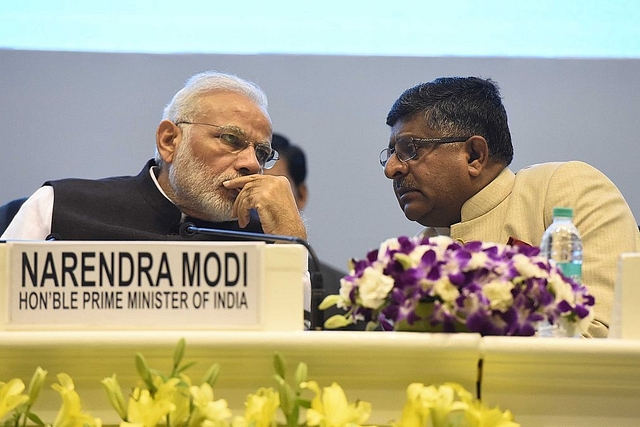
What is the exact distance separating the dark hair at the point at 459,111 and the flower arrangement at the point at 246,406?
6.50ft

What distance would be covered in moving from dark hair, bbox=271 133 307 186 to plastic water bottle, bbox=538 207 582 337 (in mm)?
1926

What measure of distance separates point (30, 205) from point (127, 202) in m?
0.31

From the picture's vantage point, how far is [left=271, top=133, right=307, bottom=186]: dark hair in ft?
12.6

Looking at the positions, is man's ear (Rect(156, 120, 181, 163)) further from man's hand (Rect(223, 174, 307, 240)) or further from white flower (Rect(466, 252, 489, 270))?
white flower (Rect(466, 252, 489, 270))

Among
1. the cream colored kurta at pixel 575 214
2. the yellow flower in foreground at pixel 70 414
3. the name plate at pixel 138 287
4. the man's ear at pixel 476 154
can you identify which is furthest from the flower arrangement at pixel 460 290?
the man's ear at pixel 476 154

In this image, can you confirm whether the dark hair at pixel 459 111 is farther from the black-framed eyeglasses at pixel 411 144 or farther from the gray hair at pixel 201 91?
the gray hair at pixel 201 91

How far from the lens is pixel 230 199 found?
3.13m

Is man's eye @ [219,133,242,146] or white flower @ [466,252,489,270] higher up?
man's eye @ [219,133,242,146]

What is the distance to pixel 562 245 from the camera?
195 cm

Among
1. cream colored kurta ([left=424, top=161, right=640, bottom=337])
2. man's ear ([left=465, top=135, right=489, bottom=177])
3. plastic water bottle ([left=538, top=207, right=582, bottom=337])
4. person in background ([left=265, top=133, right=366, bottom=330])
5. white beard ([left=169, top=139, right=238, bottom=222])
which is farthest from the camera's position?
person in background ([left=265, top=133, right=366, bottom=330])

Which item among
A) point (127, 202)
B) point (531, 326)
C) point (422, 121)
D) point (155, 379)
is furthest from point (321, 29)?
point (155, 379)

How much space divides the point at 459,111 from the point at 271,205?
0.67 meters

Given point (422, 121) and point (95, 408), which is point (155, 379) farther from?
point (422, 121)

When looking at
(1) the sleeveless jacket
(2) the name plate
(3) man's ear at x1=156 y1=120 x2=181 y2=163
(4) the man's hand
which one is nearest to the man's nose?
(4) the man's hand
